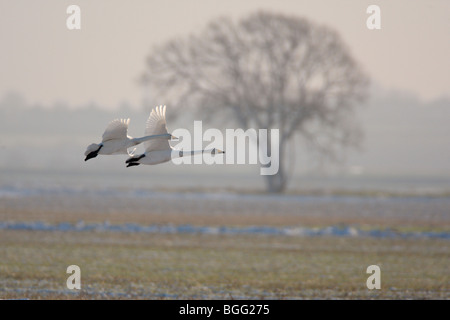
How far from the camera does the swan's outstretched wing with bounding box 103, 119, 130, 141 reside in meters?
11.0

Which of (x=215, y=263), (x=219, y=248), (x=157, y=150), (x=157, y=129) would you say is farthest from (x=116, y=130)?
(x=219, y=248)

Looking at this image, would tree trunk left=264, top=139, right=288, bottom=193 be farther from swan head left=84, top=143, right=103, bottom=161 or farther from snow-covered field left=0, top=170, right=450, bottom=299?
swan head left=84, top=143, right=103, bottom=161

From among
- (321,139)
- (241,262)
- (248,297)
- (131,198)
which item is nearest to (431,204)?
(321,139)

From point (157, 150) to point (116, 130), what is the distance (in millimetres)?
783

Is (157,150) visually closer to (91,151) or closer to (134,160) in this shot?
(134,160)

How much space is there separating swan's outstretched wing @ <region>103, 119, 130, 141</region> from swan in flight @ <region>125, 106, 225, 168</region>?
0.40 meters

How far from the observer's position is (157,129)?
11.8 m

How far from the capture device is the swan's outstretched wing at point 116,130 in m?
11.0

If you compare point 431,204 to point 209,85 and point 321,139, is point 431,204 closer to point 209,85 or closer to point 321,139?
point 321,139

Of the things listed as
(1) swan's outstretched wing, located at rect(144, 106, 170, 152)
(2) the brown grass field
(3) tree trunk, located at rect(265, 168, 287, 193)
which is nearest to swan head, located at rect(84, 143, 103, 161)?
(1) swan's outstretched wing, located at rect(144, 106, 170, 152)

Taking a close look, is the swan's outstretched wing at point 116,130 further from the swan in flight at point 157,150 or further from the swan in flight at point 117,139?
the swan in flight at point 157,150
